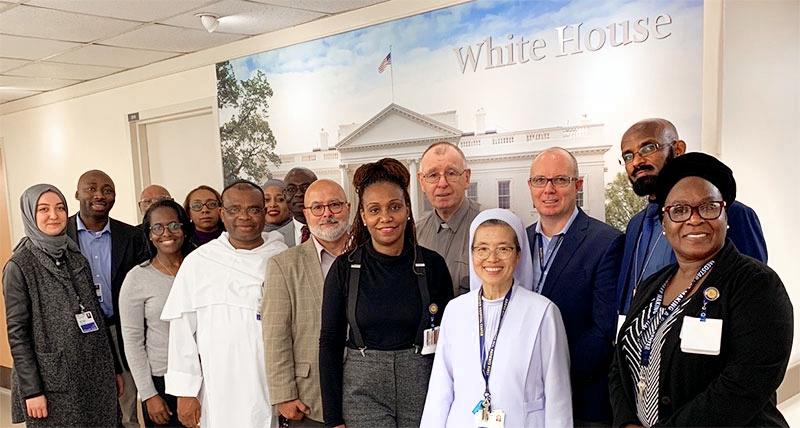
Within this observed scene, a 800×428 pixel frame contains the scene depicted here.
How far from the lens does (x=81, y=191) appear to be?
146 inches

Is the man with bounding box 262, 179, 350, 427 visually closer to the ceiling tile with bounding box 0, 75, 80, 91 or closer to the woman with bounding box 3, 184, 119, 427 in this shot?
the woman with bounding box 3, 184, 119, 427

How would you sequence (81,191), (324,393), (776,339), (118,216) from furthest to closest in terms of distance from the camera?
(118,216), (81,191), (324,393), (776,339)

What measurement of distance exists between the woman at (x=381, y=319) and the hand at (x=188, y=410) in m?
0.86

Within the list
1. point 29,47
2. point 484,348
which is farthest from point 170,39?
point 484,348

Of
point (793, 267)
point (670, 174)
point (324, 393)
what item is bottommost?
point (324, 393)

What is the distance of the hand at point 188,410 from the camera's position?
2855 millimetres

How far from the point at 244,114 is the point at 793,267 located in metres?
3.94

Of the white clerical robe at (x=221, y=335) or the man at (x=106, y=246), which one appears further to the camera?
the man at (x=106, y=246)

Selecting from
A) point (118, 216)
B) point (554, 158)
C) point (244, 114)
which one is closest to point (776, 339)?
point (554, 158)

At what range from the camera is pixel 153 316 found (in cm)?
299

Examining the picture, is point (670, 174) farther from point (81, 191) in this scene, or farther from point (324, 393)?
point (81, 191)

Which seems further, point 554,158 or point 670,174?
point 554,158

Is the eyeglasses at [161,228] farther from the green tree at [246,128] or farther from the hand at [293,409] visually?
the green tree at [246,128]

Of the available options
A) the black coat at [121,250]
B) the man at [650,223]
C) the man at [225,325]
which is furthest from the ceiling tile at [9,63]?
the man at [650,223]
